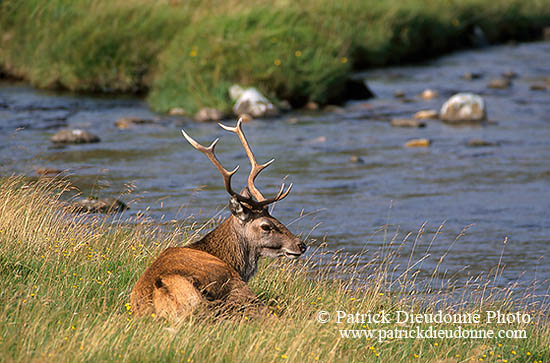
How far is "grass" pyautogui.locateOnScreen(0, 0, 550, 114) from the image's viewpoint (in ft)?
70.0

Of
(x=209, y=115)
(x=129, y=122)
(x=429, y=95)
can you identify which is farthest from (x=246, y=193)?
(x=429, y=95)

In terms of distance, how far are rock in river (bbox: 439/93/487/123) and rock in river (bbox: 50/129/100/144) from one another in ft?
26.8

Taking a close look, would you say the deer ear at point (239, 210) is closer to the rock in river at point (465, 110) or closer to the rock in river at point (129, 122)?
the rock in river at point (129, 122)

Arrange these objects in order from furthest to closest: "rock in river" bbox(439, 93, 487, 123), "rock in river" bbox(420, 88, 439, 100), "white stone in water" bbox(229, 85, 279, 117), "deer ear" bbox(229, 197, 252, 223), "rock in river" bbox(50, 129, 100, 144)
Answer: "rock in river" bbox(420, 88, 439, 100)
"white stone in water" bbox(229, 85, 279, 117)
"rock in river" bbox(439, 93, 487, 123)
"rock in river" bbox(50, 129, 100, 144)
"deer ear" bbox(229, 197, 252, 223)

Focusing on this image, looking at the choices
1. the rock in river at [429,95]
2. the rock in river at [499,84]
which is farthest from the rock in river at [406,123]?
the rock in river at [499,84]

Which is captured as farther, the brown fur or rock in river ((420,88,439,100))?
rock in river ((420,88,439,100))

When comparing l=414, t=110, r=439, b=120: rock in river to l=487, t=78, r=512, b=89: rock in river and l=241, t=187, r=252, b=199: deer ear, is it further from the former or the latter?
l=241, t=187, r=252, b=199: deer ear

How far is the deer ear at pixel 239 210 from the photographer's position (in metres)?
7.14

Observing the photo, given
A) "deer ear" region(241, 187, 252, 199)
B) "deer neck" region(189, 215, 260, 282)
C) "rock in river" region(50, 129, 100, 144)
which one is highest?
"deer ear" region(241, 187, 252, 199)

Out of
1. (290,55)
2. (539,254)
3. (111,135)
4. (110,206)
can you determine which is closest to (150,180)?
(110,206)

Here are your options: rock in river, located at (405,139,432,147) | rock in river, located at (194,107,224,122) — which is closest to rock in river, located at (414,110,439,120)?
rock in river, located at (405,139,432,147)

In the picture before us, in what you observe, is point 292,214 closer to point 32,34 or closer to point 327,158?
point 327,158

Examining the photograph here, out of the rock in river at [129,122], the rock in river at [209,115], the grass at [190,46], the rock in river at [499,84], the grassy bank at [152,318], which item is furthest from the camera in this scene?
the rock in river at [499,84]

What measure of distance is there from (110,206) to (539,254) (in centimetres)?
558
